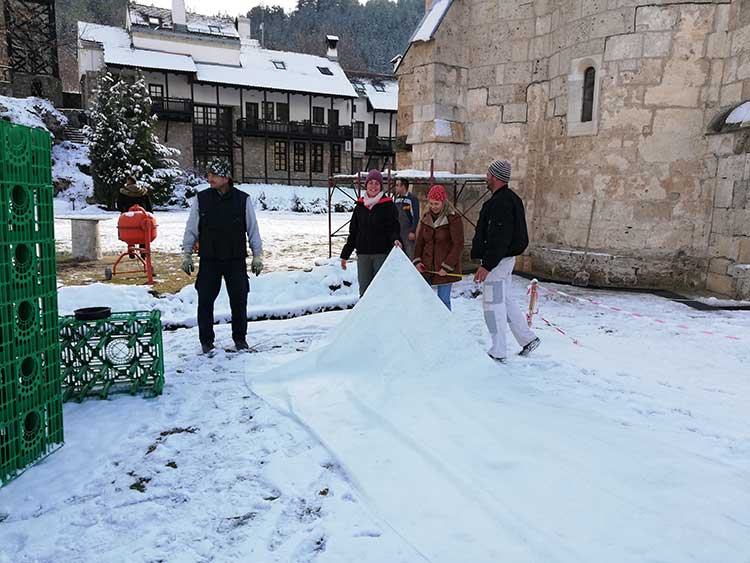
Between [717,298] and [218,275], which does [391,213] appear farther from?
[717,298]

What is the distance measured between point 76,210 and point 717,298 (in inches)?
936

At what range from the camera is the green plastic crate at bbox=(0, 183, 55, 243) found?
110 inches

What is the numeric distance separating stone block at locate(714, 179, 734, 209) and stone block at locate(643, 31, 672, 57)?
2.10 meters

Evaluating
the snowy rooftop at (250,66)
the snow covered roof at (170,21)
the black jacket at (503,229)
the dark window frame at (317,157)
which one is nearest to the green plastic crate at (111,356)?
the black jacket at (503,229)

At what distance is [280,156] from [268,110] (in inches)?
128

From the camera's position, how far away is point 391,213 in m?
5.72

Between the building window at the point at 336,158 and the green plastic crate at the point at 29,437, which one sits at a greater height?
the building window at the point at 336,158

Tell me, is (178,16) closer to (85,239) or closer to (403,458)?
(85,239)

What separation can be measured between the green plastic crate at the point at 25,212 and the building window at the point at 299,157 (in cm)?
3731

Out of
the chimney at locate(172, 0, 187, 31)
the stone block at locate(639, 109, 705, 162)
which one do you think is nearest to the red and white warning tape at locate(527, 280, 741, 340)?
the stone block at locate(639, 109, 705, 162)

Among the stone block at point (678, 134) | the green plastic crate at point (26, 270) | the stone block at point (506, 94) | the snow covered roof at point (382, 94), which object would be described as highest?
the snow covered roof at point (382, 94)

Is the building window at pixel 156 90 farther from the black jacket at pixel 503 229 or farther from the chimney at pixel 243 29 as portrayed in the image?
the black jacket at pixel 503 229

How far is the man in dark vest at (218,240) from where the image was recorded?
5.07m

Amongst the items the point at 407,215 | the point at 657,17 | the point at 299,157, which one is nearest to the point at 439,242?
the point at 407,215
